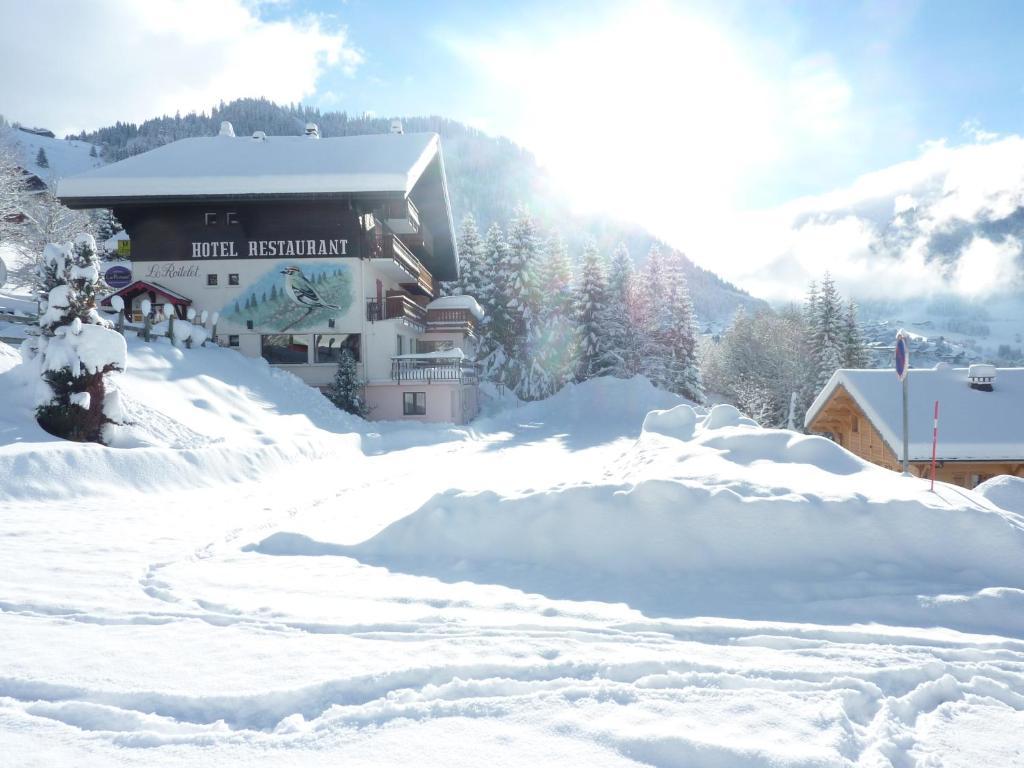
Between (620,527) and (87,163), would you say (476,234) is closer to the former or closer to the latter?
(620,527)

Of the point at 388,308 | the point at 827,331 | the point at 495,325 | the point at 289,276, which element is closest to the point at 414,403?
the point at 388,308

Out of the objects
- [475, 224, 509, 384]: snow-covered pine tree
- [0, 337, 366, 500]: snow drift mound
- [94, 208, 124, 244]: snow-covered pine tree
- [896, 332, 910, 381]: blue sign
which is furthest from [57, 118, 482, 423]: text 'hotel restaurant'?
[896, 332, 910, 381]: blue sign

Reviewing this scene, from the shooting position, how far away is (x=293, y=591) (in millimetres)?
6879

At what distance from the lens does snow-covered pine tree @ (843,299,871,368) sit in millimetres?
46875

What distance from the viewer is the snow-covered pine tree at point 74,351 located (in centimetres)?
1371

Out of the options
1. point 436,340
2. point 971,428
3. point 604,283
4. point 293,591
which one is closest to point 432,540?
point 293,591

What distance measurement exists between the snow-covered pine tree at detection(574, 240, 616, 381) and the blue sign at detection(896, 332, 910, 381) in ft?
108

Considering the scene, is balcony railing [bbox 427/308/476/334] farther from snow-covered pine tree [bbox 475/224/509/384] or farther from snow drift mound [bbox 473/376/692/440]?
snow-covered pine tree [bbox 475/224/509/384]

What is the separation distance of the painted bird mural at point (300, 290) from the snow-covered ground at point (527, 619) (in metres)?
17.9

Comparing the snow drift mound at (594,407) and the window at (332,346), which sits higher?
the window at (332,346)

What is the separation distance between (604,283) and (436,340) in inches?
498

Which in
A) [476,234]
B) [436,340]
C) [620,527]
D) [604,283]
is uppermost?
[476,234]

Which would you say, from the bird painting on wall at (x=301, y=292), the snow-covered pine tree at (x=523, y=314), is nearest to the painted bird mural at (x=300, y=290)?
the bird painting on wall at (x=301, y=292)

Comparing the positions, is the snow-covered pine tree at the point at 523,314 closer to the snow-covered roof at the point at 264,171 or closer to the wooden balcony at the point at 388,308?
the snow-covered roof at the point at 264,171
